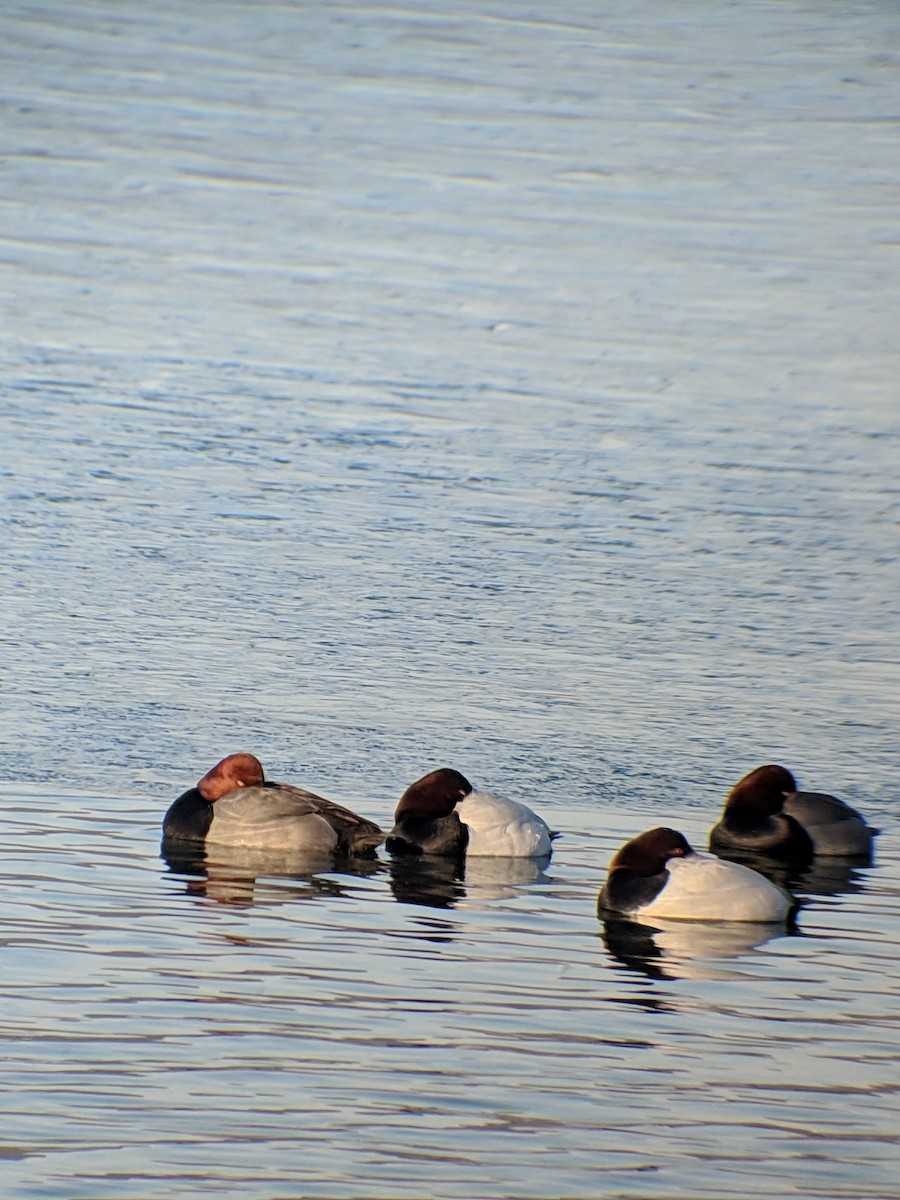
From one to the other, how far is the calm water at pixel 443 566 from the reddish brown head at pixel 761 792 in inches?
11.5

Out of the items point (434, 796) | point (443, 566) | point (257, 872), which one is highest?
point (443, 566)

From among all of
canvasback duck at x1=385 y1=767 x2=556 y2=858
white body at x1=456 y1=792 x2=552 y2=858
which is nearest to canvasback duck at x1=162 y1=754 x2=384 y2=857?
canvasback duck at x1=385 y1=767 x2=556 y2=858

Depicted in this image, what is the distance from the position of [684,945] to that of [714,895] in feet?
1.23

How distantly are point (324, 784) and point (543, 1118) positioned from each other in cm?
399

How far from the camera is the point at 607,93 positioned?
81.4 ft

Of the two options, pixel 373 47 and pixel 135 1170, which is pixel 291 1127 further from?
pixel 373 47

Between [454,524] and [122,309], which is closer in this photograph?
[454,524]

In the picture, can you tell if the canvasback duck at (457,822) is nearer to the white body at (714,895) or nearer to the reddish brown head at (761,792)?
the white body at (714,895)

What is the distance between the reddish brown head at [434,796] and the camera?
824cm

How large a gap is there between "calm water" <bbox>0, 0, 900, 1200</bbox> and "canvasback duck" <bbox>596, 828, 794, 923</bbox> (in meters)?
0.17

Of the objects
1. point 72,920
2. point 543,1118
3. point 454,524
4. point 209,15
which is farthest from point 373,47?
point 543,1118

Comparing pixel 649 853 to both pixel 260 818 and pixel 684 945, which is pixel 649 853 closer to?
pixel 684 945

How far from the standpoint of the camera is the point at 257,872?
8.11 meters

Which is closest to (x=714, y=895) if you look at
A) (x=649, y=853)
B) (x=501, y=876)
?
(x=649, y=853)
